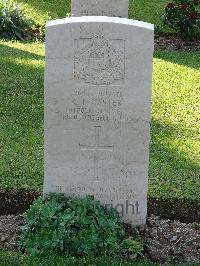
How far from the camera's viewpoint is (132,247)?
5.84 meters

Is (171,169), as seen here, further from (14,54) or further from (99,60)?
(14,54)

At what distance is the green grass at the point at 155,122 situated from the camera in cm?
737

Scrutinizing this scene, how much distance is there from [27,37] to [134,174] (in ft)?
27.9

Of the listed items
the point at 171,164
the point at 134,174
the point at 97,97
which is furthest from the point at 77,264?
the point at 171,164

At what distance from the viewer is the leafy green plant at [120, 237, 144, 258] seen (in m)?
5.82

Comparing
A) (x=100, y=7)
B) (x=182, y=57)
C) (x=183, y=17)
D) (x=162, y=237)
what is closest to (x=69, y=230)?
(x=162, y=237)

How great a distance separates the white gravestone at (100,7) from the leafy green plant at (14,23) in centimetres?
223

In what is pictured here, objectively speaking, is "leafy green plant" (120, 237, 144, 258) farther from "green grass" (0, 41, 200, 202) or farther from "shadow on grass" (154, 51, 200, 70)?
"shadow on grass" (154, 51, 200, 70)

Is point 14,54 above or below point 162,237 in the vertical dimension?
above

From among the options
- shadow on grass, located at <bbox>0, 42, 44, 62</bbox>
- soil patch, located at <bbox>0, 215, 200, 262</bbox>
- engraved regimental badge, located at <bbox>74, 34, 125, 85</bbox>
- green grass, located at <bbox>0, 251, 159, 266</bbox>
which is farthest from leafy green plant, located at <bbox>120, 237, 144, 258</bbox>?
shadow on grass, located at <bbox>0, 42, 44, 62</bbox>

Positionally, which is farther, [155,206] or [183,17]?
[183,17]

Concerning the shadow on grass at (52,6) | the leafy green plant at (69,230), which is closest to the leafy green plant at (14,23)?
the shadow on grass at (52,6)

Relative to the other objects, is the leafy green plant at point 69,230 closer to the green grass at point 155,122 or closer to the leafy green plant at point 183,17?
the green grass at point 155,122

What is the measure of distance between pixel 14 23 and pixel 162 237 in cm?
863
